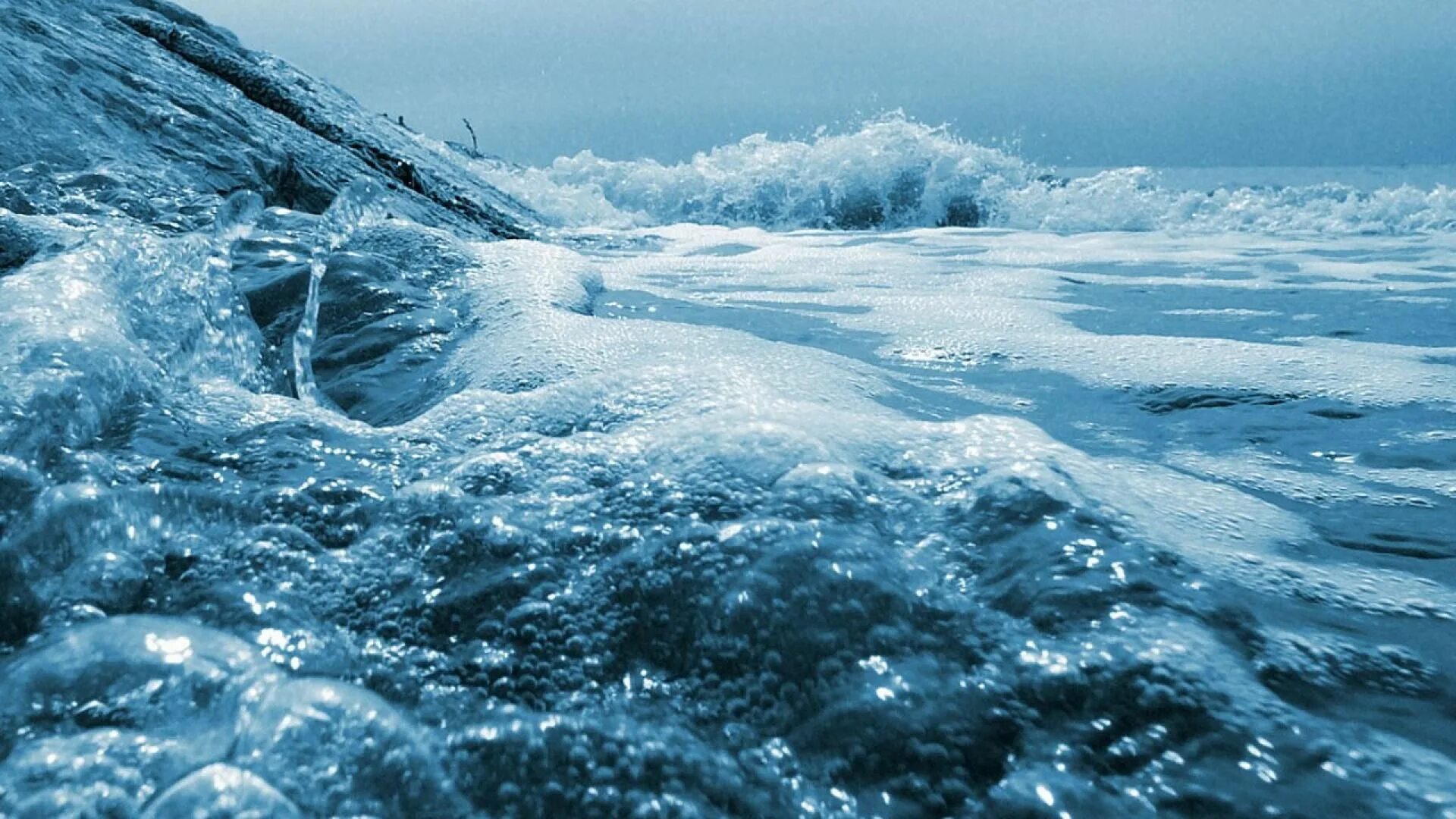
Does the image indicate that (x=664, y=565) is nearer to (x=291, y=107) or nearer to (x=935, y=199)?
(x=291, y=107)

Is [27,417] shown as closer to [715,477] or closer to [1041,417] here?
[715,477]

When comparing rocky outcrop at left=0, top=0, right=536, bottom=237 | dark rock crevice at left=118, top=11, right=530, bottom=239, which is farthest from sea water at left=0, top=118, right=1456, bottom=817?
dark rock crevice at left=118, top=11, right=530, bottom=239

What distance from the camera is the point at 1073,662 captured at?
3.78ft

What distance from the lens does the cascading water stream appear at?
241 cm

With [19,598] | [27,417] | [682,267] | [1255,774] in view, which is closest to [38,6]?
[682,267]

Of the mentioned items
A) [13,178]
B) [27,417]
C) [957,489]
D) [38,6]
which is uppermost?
[38,6]

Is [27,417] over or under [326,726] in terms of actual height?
over

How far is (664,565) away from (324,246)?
2615 mm

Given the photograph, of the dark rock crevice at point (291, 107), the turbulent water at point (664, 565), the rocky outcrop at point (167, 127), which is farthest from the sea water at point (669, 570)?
the dark rock crevice at point (291, 107)

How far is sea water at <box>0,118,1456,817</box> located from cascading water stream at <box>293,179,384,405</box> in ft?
0.11

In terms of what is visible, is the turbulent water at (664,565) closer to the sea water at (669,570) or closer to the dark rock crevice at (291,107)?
the sea water at (669,570)

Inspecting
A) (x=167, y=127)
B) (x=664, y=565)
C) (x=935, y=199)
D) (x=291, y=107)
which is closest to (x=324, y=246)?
(x=167, y=127)

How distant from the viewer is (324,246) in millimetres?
3330

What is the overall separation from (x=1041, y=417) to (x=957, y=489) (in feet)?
3.02
